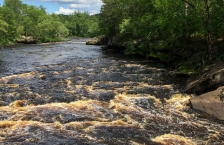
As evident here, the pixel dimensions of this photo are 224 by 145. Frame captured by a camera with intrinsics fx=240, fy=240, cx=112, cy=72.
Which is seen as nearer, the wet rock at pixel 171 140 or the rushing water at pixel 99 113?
the wet rock at pixel 171 140

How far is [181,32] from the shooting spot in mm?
34312

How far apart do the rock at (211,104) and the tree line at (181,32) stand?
30.2 feet

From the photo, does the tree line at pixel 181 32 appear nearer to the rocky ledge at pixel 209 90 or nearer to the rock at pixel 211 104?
the rocky ledge at pixel 209 90

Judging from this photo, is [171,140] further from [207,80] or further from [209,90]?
[207,80]

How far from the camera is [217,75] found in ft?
64.7

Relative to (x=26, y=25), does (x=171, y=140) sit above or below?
below

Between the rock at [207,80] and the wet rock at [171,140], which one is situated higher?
the rock at [207,80]

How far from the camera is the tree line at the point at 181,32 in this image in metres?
27.1

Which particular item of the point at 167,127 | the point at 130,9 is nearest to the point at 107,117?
the point at 167,127

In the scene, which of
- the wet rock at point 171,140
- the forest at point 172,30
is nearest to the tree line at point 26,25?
the forest at point 172,30

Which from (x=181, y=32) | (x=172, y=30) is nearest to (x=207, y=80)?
(x=181, y=32)

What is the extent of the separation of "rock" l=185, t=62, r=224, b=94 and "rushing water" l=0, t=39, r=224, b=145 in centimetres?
122

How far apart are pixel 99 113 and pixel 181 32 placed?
22805 mm

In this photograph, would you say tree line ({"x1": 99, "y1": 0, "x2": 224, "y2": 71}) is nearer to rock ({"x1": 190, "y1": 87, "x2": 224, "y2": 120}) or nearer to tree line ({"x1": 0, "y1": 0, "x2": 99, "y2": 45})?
rock ({"x1": 190, "y1": 87, "x2": 224, "y2": 120})
